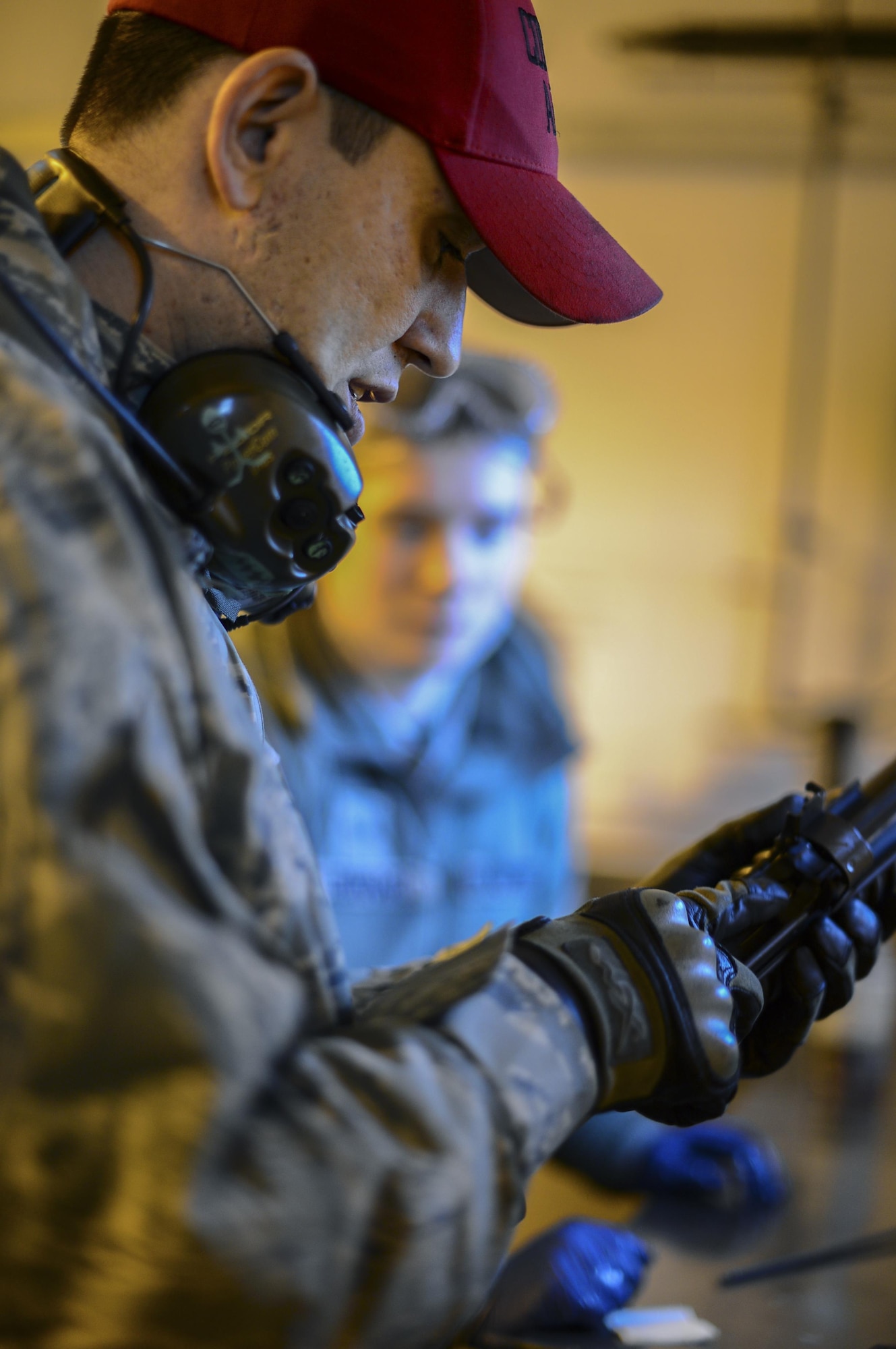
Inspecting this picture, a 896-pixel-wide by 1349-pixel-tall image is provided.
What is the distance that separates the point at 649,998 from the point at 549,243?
47cm

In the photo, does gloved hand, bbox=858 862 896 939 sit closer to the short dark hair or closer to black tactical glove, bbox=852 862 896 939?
black tactical glove, bbox=852 862 896 939

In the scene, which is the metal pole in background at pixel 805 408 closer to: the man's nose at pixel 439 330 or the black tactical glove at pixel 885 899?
the black tactical glove at pixel 885 899

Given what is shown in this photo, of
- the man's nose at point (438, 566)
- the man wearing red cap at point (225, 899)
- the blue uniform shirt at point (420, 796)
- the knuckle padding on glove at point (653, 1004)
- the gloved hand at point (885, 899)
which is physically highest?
the man wearing red cap at point (225, 899)

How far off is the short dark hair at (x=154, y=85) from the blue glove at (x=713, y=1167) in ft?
3.39

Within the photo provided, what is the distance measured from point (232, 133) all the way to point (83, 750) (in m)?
0.38

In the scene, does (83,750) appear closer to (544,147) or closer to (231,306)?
(231,306)

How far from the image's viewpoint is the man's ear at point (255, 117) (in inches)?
25.5

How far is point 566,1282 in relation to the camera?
0.92 m

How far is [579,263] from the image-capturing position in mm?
782

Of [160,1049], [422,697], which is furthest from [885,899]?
[422,697]

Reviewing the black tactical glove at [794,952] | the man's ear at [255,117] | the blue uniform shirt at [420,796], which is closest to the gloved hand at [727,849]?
the black tactical glove at [794,952]

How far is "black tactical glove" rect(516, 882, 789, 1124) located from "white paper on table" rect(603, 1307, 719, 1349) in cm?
35

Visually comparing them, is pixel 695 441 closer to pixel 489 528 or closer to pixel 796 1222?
pixel 489 528

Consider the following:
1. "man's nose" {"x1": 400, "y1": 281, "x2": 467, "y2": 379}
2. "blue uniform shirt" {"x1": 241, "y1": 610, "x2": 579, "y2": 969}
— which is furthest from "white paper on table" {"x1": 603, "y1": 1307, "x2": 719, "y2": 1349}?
"blue uniform shirt" {"x1": 241, "y1": 610, "x2": 579, "y2": 969}
